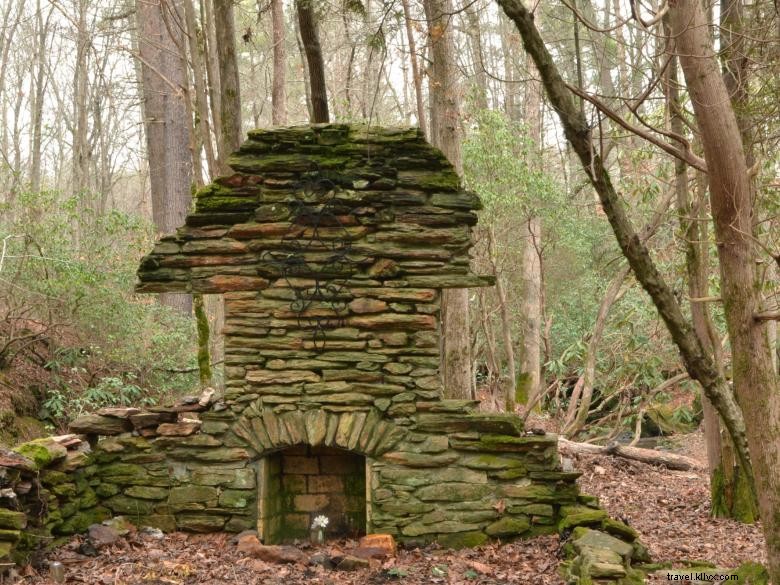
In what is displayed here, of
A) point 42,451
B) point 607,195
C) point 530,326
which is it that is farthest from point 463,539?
point 530,326

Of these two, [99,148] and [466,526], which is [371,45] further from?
[99,148]

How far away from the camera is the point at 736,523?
7.45 m

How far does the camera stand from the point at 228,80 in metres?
8.91

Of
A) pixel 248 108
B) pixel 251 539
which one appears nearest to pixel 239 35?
pixel 248 108

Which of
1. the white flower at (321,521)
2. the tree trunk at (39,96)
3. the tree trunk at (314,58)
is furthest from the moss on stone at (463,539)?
the tree trunk at (39,96)

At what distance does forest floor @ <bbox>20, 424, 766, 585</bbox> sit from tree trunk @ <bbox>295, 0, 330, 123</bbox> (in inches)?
174

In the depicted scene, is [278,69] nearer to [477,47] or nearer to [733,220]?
[477,47]

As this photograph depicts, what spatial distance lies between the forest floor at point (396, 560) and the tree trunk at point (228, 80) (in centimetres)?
419

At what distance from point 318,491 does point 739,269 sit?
4159 millimetres

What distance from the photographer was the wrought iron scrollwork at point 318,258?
6965 millimetres

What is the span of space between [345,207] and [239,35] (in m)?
15.6

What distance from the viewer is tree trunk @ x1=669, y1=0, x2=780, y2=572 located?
475 cm

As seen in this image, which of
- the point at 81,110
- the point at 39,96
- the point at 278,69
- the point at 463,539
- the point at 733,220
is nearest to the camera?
the point at 733,220

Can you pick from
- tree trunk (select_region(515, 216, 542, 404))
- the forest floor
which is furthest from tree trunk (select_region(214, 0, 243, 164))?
tree trunk (select_region(515, 216, 542, 404))
